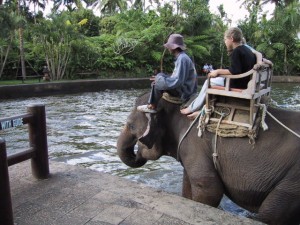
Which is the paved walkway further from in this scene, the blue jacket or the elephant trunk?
the blue jacket

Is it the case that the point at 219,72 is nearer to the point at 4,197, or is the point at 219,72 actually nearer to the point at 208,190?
the point at 208,190

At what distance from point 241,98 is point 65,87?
15.0 meters

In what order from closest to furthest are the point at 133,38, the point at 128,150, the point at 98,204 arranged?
1. the point at 98,204
2. the point at 128,150
3. the point at 133,38

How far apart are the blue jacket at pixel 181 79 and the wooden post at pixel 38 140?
4.16 ft

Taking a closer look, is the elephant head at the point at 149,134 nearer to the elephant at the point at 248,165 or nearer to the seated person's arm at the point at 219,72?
the elephant at the point at 248,165

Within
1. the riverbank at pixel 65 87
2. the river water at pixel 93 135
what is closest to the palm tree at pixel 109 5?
the riverbank at pixel 65 87

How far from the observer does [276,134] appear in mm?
3236

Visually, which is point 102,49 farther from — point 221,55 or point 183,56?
point 183,56

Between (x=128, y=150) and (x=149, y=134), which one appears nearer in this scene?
(x=149, y=134)

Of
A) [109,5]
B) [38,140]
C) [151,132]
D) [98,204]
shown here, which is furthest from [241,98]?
[109,5]

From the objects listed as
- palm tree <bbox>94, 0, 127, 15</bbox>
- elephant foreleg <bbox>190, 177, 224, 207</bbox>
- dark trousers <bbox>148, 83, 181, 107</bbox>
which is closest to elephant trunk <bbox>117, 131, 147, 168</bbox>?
dark trousers <bbox>148, 83, 181, 107</bbox>

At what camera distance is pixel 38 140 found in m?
3.97

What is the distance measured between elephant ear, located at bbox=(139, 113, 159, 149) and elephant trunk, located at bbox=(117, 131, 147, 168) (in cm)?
40

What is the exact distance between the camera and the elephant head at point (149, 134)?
4039mm
